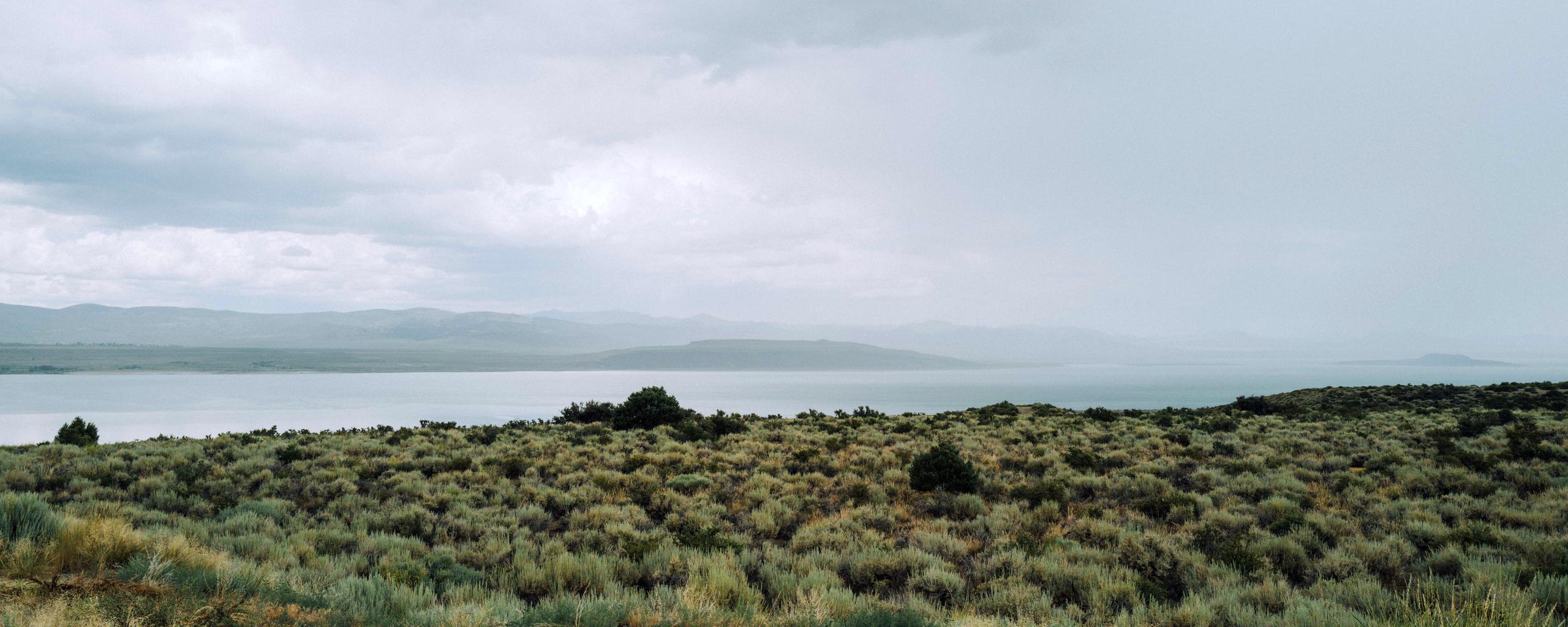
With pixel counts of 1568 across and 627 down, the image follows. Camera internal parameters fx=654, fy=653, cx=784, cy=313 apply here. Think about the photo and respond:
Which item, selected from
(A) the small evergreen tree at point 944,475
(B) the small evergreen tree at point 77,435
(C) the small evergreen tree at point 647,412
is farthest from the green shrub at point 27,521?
(C) the small evergreen tree at point 647,412

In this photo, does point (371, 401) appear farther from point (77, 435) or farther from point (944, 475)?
point (944, 475)

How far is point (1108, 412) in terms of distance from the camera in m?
26.7

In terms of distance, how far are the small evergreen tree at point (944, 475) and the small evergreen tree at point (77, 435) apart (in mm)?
19918

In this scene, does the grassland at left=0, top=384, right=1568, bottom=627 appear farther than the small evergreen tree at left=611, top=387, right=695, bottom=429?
No

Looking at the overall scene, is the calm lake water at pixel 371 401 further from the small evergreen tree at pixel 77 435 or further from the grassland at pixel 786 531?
the grassland at pixel 786 531

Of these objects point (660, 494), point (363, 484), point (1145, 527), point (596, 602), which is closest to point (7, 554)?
point (596, 602)

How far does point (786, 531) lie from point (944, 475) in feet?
14.5

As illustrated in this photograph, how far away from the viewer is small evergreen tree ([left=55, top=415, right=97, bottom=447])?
1669cm

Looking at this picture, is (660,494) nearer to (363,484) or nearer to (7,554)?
(363,484)

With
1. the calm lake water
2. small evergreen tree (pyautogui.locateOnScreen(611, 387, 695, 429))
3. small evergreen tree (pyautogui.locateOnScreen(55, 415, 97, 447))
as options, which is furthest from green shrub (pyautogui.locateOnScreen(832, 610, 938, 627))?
the calm lake water

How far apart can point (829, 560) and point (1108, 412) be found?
22.2 metres

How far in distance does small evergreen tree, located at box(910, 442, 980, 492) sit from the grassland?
0.10 meters

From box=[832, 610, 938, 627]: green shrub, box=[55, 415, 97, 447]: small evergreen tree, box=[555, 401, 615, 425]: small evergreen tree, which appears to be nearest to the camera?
box=[832, 610, 938, 627]: green shrub

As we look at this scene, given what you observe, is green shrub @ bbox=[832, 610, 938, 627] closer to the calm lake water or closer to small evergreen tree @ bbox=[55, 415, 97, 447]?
small evergreen tree @ bbox=[55, 415, 97, 447]
